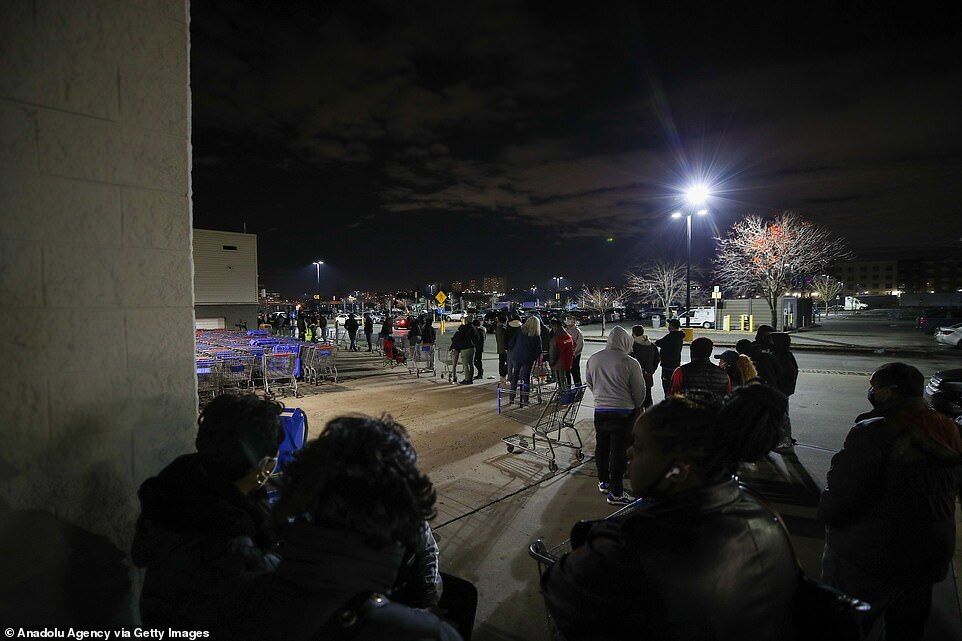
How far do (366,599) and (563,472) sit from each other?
5.27 meters

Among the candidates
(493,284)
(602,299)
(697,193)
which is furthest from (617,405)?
(493,284)

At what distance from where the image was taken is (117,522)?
257 centimetres

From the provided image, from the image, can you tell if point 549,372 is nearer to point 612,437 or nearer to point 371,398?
point 371,398

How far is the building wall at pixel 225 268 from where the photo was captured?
95.1ft

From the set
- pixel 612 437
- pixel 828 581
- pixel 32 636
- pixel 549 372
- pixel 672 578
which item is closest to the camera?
pixel 672 578

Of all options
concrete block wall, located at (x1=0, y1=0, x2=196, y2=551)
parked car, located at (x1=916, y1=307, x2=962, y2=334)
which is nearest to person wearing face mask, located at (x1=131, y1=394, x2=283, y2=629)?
concrete block wall, located at (x1=0, y1=0, x2=196, y2=551)

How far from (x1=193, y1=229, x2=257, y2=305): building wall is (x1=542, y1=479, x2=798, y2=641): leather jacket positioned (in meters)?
32.0

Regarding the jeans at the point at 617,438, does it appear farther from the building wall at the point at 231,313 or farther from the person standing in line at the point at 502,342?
the building wall at the point at 231,313

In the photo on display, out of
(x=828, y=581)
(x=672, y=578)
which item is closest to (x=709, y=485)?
(x=672, y=578)

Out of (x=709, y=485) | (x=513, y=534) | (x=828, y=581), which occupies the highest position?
(x=709, y=485)

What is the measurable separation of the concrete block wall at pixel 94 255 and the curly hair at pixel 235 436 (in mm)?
909

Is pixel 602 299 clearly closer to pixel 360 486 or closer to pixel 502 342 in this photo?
pixel 502 342

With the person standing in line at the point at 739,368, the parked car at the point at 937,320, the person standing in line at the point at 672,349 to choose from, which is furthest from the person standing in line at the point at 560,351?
the parked car at the point at 937,320

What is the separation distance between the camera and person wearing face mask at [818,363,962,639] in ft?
8.27
